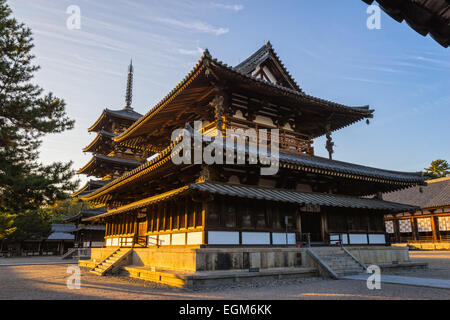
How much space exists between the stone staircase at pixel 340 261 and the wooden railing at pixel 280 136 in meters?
5.13

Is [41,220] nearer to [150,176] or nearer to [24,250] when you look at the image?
[24,250]

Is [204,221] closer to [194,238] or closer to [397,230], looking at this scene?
[194,238]

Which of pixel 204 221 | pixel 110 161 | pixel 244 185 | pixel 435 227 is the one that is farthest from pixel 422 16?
pixel 435 227

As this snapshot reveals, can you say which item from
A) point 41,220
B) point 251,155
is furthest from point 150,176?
point 41,220

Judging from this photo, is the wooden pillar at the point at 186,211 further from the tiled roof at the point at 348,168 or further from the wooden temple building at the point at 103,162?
the wooden temple building at the point at 103,162

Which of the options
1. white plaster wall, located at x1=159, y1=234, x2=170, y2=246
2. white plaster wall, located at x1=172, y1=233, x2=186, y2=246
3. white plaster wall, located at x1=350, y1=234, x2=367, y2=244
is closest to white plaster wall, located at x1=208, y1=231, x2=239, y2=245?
white plaster wall, located at x1=172, y1=233, x2=186, y2=246

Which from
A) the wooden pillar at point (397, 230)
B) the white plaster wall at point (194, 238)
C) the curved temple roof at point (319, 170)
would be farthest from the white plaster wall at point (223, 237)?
the wooden pillar at point (397, 230)

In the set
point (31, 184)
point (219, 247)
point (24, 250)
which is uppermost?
point (31, 184)

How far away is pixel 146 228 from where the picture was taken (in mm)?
16562

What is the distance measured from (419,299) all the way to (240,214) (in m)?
6.56

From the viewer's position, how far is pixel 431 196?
36.6m

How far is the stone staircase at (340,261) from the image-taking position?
12.9m

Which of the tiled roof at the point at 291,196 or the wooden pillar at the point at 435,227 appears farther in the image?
the wooden pillar at the point at 435,227

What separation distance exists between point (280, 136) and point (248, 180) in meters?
3.78
